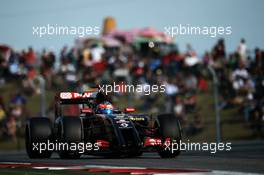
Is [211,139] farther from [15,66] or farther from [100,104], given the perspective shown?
[100,104]

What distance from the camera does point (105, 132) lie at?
15.8 meters

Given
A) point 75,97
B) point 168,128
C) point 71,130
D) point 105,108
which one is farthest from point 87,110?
point 168,128

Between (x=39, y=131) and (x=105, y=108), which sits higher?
(x=105, y=108)

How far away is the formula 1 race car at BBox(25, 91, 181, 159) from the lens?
1536 centimetres

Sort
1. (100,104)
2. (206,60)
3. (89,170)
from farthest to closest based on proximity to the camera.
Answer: (206,60)
(100,104)
(89,170)

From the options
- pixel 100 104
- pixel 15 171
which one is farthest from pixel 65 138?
pixel 15 171

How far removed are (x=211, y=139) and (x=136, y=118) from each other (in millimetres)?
9424

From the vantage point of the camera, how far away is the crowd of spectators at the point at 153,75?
2427cm

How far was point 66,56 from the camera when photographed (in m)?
25.0

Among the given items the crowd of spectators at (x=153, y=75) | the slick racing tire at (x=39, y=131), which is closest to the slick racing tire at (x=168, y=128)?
the slick racing tire at (x=39, y=131)

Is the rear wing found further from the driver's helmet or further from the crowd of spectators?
the crowd of spectators

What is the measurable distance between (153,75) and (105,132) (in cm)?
902

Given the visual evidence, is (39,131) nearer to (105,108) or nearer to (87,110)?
(87,110)

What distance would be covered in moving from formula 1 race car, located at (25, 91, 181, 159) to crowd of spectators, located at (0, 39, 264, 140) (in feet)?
24.4
